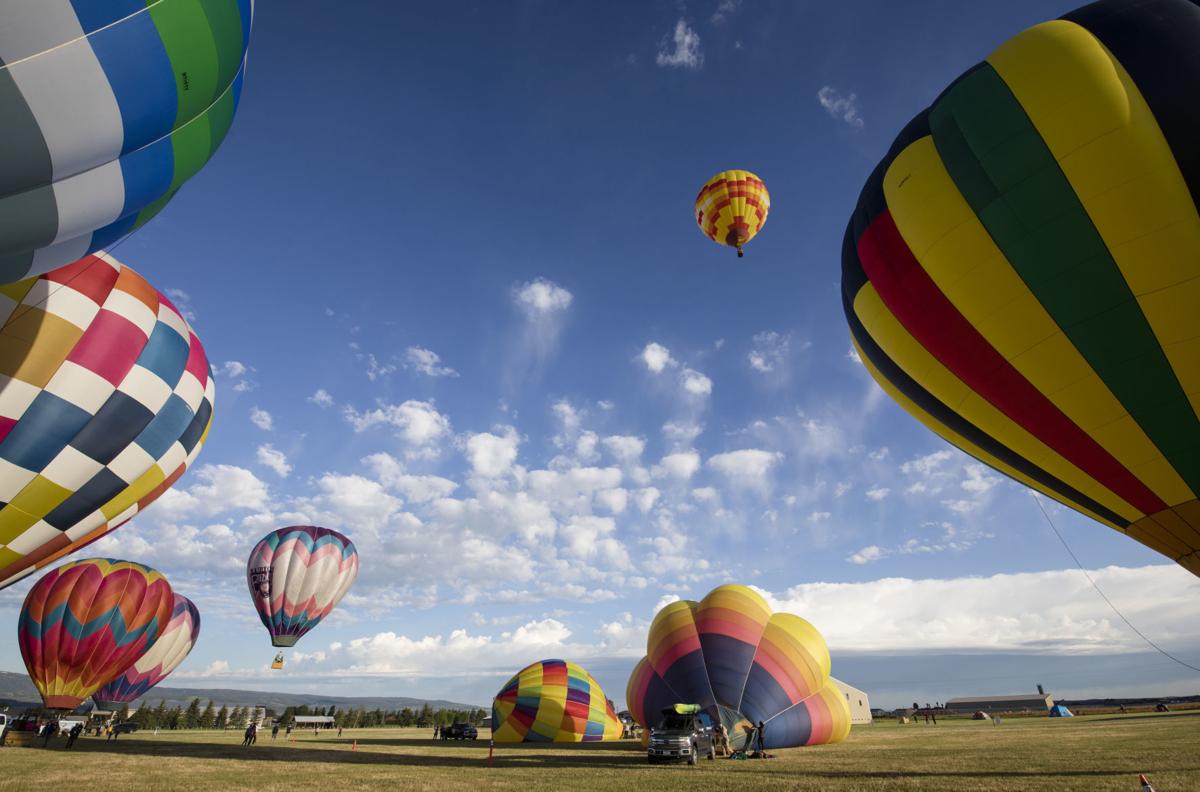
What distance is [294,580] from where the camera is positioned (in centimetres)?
3195

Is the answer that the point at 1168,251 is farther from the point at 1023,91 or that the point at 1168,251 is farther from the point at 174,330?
the point at 174,330

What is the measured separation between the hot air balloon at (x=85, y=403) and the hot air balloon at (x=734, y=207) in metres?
19.0

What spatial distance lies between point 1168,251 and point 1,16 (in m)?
14.5

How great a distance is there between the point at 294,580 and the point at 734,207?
28715mm

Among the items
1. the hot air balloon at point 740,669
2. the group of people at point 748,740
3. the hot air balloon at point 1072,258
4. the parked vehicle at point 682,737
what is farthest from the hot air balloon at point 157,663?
the hot air balloon at point 1072,258

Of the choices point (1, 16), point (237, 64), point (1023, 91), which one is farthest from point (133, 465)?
point (1023, 91)

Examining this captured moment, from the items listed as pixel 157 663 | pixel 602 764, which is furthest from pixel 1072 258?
pixel 157 663

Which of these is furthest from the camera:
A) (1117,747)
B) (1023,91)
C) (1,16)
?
(1117,747)

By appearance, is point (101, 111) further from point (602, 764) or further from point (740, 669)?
point (740, 669)

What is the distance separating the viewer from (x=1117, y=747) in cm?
1659

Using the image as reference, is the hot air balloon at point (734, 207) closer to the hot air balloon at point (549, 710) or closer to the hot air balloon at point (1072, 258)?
the hot air balloon at point (1072, 258)

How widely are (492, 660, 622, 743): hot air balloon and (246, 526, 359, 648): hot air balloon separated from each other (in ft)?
43.0

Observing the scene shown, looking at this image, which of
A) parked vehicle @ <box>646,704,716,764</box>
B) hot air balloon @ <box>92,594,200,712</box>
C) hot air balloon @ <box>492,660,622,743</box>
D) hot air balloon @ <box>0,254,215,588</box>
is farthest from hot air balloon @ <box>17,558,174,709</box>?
parked vehicle @ <box>646,704,716,764</box>

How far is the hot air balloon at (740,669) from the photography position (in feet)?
58.3
